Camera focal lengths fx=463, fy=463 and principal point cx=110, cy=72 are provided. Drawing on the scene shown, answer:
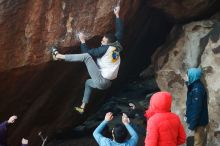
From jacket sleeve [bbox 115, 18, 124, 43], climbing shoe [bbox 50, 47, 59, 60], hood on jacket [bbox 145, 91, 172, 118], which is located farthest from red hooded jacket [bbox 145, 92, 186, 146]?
climbing shoe [bbox 50, 47, 59, 60]

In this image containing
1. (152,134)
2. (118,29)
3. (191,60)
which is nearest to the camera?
(152,134)

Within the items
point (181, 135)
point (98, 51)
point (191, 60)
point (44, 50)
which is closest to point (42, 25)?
point (44, 50)

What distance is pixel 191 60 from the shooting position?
1121 centimetres

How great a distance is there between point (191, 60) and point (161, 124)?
457cm

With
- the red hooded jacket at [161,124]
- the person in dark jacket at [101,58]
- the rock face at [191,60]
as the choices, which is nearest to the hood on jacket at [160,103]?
the red hooded jacket at [161,124]

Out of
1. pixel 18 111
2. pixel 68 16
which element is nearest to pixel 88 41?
pixel 68 16

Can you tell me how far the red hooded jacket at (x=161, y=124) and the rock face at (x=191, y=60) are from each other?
11.5 ft

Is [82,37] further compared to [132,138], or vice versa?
Answer: [82,37]

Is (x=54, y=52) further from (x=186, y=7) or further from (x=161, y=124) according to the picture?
(x=186, y=7)

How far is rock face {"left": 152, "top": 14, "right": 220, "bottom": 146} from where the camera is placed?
34.1 feet

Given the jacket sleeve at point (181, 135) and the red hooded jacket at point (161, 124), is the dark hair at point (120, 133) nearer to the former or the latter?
the red hooded jacket at point (161, 124)

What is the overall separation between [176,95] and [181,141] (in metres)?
4.26

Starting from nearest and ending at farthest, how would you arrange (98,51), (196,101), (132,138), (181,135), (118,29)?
(132,138) → (181,135) → (196,101) → (98,51) → (118,29)

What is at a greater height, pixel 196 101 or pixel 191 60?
pixel 191 60
